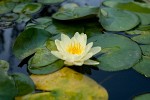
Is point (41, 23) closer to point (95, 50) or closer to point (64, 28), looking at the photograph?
point (64, 28)

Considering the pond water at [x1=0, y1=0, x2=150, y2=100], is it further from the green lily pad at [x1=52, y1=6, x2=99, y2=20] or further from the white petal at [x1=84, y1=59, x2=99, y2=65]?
the green lily pad at [x1=52, y1=6, x2=99, y2=20]

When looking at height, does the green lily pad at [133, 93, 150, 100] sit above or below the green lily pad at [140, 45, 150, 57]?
below

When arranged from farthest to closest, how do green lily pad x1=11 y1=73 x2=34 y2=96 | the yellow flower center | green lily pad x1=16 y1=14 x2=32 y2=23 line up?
green lily pad x1=16 y1=14 x2=32 y2=23, the yellow flower center, green lily pad x1=11 y1=73 x2=34 y2=96

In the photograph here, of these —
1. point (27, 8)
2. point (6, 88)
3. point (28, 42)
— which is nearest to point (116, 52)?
point (28, 42)

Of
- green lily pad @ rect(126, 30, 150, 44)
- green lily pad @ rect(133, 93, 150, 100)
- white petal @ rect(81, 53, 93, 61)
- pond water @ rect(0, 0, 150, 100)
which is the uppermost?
white petal @ rect(81, 53, 93, 61)

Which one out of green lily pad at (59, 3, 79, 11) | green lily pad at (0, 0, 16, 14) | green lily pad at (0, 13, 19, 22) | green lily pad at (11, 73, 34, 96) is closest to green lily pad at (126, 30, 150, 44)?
green lily pad at (59, 3, 79, 11)

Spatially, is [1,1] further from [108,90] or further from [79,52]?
[108,90]
